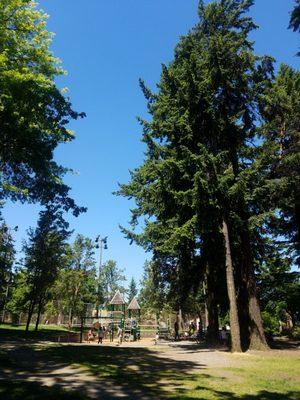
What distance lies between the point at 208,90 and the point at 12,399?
1861 centimetres

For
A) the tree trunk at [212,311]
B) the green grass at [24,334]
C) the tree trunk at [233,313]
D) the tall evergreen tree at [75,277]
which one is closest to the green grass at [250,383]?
the tree trunk at [233,313]

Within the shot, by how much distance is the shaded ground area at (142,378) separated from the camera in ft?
28.0

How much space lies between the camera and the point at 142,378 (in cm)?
1074

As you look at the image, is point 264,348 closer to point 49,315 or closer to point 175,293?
point 175,293

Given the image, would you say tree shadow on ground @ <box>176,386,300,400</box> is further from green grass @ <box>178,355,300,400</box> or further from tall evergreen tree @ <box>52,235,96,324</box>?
tall evergreen tree @ <box>52,235,96,324</box>

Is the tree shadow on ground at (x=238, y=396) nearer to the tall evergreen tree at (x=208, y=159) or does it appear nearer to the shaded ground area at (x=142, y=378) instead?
the shaded ground area at (x=142, y=378)

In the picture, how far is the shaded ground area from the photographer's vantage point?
8523mm

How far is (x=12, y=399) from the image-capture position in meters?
7.38

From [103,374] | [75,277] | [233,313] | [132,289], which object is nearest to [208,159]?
[233,313]

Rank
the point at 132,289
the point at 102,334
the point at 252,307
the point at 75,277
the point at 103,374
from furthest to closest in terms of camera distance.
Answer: the point at 132,289 < the point at 75,277 < the point at 102,334 < the point at 252,307 < the point at 103,374

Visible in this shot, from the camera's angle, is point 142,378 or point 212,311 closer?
point 142,378

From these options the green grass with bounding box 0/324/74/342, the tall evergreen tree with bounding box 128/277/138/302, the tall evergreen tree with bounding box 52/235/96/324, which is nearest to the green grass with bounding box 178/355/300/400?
the green grass with bounding box 0/324/74/342

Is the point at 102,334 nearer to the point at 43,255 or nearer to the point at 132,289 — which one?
the point at 43,255

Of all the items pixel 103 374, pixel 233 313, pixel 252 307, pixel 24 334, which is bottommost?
pixel 103 374
